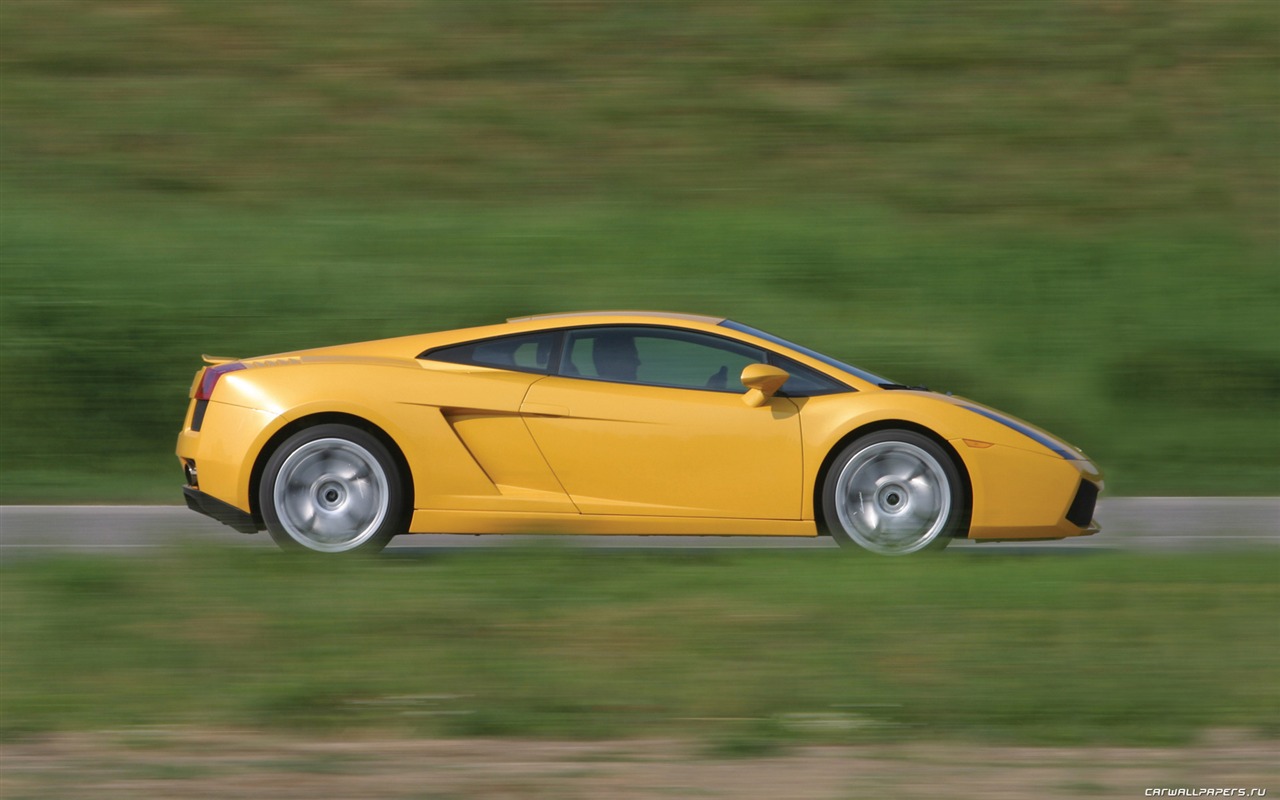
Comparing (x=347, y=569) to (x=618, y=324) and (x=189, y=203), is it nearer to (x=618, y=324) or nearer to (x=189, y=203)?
(x=618, y=324)

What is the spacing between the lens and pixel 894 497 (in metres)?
7.03

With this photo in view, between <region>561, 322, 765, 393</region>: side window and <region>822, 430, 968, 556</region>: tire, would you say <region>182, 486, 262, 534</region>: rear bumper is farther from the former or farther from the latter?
<region>822, 430, 968, 556</region>: tire

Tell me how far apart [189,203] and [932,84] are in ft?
25.8

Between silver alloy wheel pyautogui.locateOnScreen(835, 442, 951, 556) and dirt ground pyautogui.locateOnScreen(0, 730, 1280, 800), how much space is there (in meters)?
2.54

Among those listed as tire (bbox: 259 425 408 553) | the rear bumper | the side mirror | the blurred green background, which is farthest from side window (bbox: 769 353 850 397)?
the blurred green background

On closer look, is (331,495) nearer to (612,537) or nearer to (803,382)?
(612,537)

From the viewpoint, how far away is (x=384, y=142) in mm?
15461

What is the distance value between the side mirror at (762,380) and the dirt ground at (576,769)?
8.93ft

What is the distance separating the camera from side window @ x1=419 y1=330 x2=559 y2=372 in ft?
23.5

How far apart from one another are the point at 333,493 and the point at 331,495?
0.01 meters

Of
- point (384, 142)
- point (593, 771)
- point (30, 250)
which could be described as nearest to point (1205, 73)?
point (384, 142)

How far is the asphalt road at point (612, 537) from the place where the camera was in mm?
7238

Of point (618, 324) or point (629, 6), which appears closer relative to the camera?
point (618, 324)

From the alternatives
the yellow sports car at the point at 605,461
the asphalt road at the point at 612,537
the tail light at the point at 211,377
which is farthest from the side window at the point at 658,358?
the tail light at the point at 211,377
